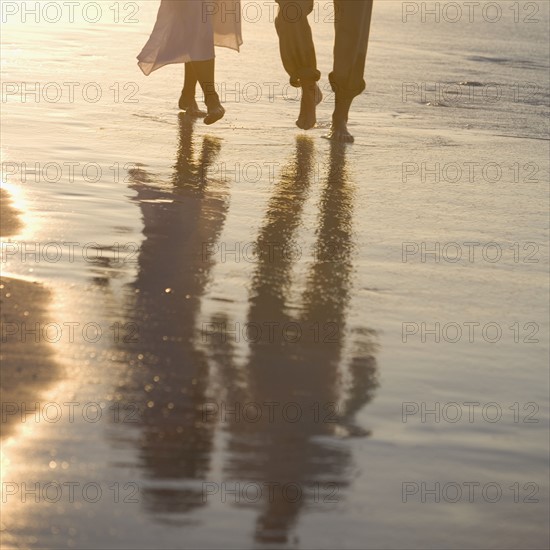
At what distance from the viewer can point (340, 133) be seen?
287 inches

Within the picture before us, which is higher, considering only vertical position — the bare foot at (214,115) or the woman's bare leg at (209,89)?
the woman's bare leg at (209,89)

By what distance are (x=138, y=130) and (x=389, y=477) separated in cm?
459

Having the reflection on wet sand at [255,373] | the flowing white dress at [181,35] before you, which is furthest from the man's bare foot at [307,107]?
the reflection on wet sand at [255,373]

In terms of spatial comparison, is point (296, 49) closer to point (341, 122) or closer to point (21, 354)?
point (341, 122)

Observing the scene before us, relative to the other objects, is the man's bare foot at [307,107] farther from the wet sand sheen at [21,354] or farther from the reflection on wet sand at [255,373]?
the wet sand sheen at [21,354]

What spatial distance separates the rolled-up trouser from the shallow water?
1.09 feet

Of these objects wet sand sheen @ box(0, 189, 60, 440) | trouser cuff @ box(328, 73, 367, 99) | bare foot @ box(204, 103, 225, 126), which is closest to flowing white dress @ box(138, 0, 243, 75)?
bare foot @ box(204, 103, 225, 126)

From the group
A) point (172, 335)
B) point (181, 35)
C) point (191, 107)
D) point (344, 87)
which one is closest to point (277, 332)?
point (172, 335)

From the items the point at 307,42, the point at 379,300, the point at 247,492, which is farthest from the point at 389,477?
the point at 307,42

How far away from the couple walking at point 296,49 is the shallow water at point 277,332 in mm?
192

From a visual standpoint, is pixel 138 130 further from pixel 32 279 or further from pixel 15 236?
pixel 32 279

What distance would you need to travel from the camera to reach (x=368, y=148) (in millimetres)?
7062

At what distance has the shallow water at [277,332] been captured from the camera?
2.66 meters

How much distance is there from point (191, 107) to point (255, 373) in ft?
15.1
